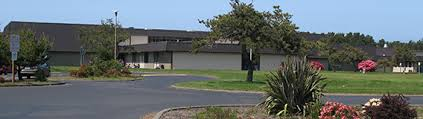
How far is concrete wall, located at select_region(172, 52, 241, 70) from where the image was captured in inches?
3145

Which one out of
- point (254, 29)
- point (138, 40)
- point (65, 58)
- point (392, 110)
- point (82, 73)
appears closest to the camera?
point (392, 110)

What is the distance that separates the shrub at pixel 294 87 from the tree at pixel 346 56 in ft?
252

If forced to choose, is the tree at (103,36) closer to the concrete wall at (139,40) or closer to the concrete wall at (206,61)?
the concrete wall at (206,61)

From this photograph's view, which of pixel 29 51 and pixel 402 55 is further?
pixel 402 55

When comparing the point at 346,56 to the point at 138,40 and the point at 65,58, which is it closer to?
the point at 138,40

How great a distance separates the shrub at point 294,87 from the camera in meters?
14.2

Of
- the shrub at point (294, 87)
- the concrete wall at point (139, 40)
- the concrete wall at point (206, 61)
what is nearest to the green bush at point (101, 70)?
the shrub at point (294, 87)

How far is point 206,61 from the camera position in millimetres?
82375

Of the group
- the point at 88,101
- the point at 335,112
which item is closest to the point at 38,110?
the point at 88,101

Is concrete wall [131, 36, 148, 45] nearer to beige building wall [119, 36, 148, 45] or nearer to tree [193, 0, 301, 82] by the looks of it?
beige building wall [119, 36, 148, 45]

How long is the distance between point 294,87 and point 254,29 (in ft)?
61.7

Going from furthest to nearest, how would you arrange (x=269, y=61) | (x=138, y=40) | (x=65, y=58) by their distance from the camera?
(x=138, y=40) → (x=65, y=58) → (x=269, y=61)

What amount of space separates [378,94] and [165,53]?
5667 cm

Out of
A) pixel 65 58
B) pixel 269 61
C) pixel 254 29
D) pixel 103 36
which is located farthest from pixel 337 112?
pixel 65 58
